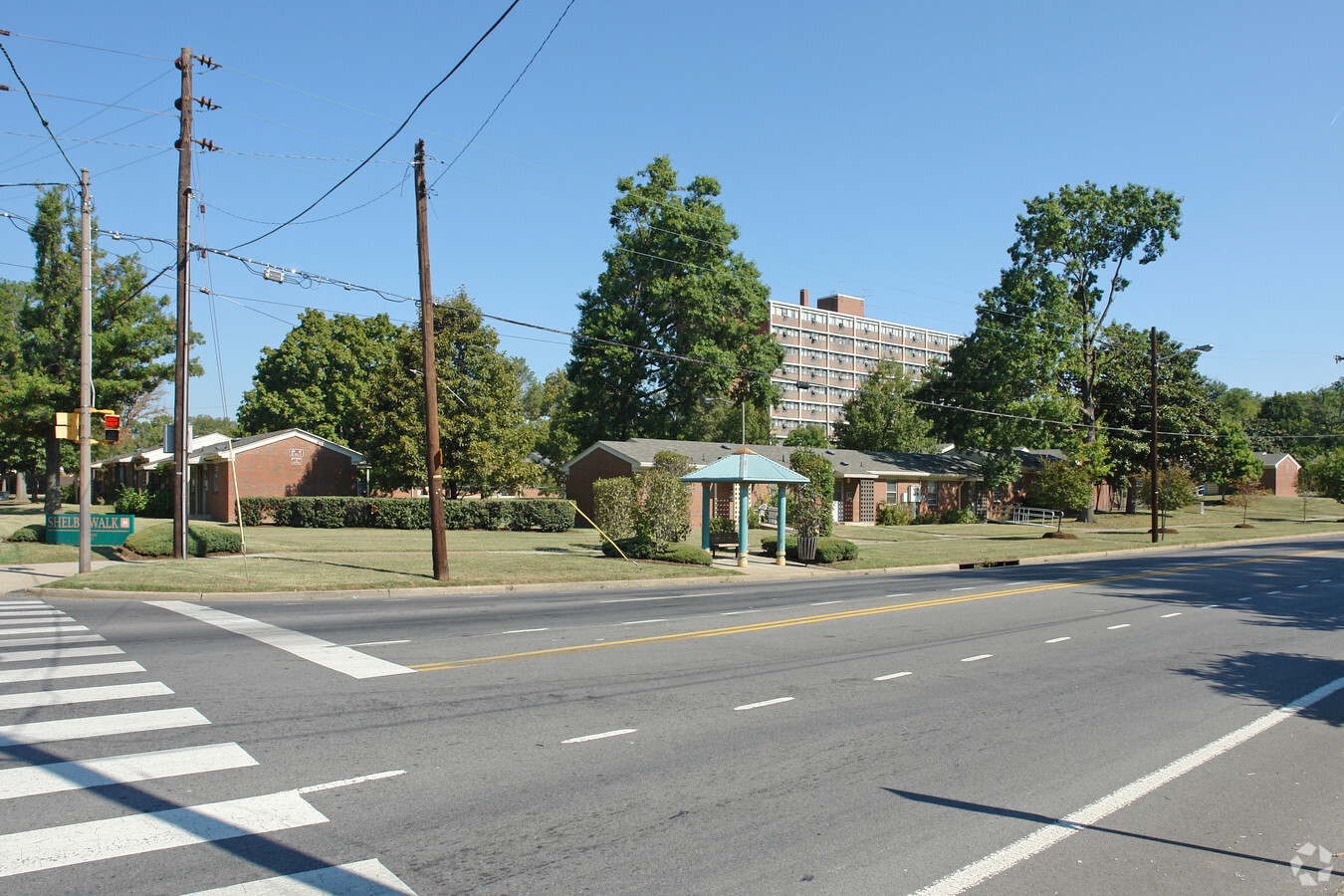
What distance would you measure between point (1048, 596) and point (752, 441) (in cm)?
4587

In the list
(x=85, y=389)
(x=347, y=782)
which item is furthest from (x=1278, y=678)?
(x=85, y=389)

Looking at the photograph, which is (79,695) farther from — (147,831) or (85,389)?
(85,389)

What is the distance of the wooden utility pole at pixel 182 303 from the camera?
2080 cm

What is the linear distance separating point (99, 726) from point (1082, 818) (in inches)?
284

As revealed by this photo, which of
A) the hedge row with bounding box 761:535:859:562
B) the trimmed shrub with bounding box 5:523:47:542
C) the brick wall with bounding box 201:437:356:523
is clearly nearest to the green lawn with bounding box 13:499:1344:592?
the hedge row with bounding box 761:535:859:562

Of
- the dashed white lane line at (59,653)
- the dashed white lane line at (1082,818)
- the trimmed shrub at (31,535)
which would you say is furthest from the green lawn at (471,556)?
the dashed white lane line at (1082,818)

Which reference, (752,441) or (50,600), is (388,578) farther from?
(752,441)

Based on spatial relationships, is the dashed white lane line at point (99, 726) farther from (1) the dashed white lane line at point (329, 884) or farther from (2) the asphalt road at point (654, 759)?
→ (1) the dashed white lane line at point (329, 884)

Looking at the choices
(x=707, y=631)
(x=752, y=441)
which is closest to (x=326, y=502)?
(x=707, y=631)

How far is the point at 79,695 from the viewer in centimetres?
778

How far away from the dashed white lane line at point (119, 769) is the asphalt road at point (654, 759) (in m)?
0.02

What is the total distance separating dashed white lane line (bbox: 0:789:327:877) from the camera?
14.9 feet

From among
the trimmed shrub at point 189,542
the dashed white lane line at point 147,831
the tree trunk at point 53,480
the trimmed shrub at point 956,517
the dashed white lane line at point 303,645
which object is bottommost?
the trimmed shrub at point 956,517

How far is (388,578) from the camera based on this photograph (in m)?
18.8
